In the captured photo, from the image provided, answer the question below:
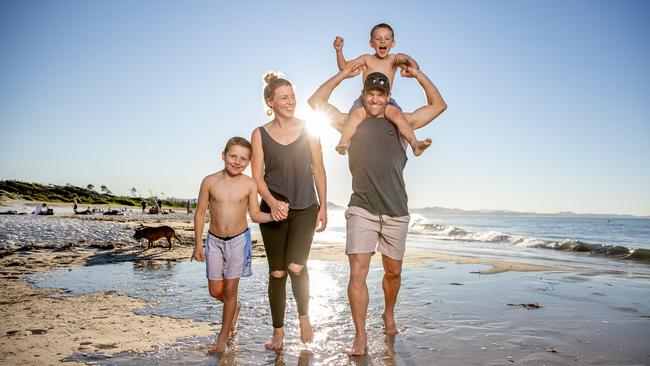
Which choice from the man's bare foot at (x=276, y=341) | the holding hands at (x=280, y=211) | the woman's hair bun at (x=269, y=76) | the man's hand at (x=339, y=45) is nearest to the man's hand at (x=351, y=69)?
the man's hand at (x=339, y=45)

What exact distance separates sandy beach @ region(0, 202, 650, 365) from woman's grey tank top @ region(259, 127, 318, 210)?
1363 millimetres

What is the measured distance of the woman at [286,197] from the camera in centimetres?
399

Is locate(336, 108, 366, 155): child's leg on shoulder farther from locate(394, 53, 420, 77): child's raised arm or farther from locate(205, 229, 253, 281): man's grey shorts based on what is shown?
locate(205, 229, 253, 281): man's grey shorts

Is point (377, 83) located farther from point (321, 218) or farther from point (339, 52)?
point (321, 218)

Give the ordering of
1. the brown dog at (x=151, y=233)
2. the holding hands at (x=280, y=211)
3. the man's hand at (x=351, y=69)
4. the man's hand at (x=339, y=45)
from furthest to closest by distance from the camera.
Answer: the brown dog at (x=151, y=233), the man's hand at (x=339, y=45), the man's hand at (x=351, y=69), the holding hands at (x=280, y=211)

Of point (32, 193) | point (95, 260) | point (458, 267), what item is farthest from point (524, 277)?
point (32, 193)

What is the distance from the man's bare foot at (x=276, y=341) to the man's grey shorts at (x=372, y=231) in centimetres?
95

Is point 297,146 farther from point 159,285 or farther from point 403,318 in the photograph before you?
point 159,285

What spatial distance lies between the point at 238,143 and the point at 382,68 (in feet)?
5.76

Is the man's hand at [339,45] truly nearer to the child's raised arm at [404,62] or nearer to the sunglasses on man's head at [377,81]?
the child's raised arm at [404,62]

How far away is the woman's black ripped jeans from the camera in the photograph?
399 centimetres

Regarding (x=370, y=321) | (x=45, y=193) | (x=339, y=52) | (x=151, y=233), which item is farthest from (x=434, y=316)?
(x=45, y=193)

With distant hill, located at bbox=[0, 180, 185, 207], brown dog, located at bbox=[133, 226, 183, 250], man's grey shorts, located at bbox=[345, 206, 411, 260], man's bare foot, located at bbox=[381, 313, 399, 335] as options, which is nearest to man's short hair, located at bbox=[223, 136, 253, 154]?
man's grey shorts, located at bbox=[345, 206, 411, 260]

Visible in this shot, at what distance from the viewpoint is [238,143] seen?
157 inches
